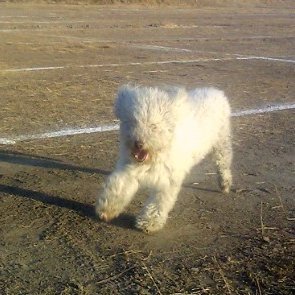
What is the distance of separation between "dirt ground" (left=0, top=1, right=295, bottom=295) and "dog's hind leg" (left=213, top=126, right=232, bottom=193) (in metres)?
0.14

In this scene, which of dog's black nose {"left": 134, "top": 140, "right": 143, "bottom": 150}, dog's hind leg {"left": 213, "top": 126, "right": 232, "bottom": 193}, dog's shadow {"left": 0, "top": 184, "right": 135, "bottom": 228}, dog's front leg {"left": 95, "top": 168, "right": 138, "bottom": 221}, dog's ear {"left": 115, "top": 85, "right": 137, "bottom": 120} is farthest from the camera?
dog's hind leg {"left": 213, "top": 126, "right": 232, "bottom": 193}

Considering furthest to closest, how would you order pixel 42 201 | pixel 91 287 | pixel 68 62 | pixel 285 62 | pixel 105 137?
pixel 285 62, pixel 68 62, pixel 105 137, pixel 42 201, pixel 91 287

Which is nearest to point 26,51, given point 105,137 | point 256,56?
point 256,56

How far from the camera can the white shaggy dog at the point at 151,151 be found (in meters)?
5.24

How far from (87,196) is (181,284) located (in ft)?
6.51

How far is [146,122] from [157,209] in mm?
766

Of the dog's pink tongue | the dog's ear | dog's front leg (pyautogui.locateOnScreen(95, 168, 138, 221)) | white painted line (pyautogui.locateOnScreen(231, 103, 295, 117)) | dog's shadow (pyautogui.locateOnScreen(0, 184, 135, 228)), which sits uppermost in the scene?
the dog's ear

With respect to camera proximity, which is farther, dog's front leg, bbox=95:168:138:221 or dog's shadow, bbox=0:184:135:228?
dog's shadow, bbox=0:184:135:228

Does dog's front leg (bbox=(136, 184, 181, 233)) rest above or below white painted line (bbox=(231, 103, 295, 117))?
above

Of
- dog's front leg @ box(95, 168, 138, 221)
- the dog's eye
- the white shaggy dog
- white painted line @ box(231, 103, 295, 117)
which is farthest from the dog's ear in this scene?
white painted line @ box(231, 103, 295, 117)

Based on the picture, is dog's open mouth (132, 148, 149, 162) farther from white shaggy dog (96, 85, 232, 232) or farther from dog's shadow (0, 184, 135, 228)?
dog's shadow (0, 184, 135, 228)

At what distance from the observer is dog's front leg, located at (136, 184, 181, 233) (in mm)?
5418

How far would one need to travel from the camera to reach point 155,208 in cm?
550

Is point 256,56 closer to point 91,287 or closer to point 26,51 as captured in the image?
point 26,51
